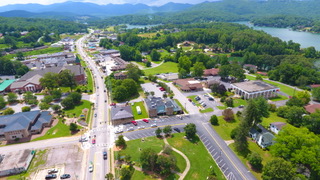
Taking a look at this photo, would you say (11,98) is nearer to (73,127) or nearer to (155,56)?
(73,127)

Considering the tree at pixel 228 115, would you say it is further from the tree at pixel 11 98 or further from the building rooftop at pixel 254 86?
the tree at pixel 11 98

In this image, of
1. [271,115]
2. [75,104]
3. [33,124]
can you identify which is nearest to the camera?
[33,124]

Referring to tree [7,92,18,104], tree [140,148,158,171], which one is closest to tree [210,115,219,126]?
tree [140,148,158,171]

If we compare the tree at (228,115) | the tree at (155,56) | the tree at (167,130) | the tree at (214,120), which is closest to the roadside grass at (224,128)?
the tree at (228,115)

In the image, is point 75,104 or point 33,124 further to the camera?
point 75,104

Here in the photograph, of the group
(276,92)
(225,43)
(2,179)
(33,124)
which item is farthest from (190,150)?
(225,43)

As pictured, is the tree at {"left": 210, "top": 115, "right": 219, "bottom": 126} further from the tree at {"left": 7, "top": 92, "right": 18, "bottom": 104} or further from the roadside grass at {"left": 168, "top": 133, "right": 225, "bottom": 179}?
the tree at {"left": 7, "top": 92, "right": 18, "bottom": 104}

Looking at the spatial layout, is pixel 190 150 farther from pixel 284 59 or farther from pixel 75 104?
pixel 284 59
